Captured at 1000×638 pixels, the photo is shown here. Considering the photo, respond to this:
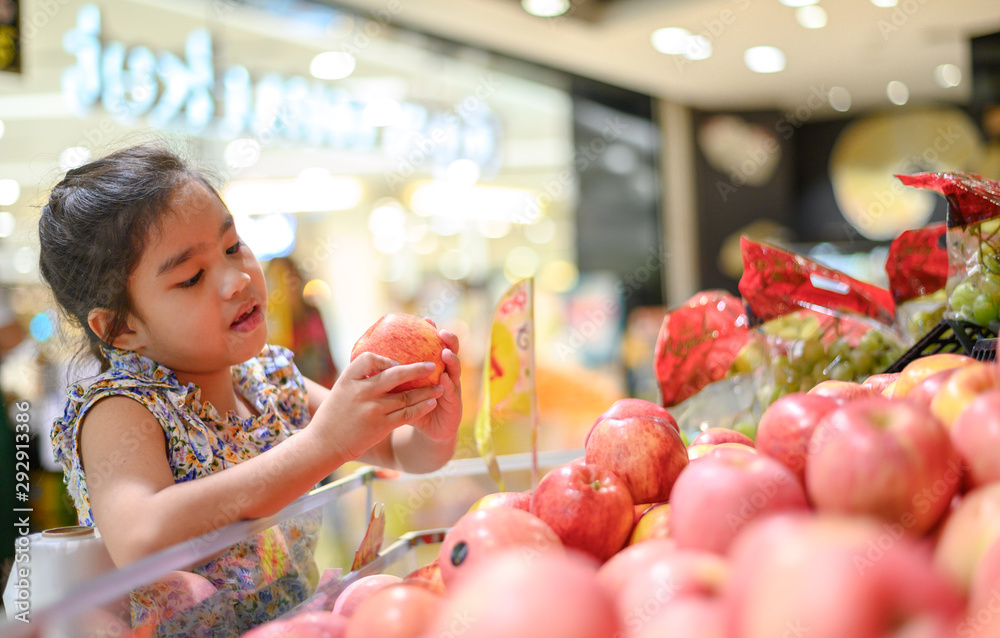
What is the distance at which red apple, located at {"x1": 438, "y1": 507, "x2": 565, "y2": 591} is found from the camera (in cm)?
72

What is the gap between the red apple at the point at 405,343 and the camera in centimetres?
105

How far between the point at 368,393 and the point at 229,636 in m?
0.32

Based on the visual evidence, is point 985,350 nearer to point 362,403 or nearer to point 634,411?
point 634,411

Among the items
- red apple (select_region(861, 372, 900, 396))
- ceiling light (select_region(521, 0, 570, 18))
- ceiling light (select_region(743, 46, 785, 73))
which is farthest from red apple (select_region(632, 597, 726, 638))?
ceiling light (select_region(743, 46, 785, 73))

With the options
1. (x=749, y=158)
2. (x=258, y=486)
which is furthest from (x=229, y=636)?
(x=749, y=158)

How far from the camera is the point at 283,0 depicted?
4.42 metres

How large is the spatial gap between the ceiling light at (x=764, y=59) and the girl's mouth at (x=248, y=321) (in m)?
5.19

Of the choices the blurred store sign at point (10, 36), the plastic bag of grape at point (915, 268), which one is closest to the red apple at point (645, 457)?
the plastic bag of grape at point (915, 268)

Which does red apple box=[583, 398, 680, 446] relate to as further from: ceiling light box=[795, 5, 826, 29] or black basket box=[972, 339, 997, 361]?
ceiling light box=[795, 5, 826, 29]

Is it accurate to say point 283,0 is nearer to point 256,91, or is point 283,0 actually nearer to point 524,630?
point 256,91

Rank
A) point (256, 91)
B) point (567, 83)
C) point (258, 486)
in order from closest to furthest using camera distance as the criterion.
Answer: point (258, 486), point (256, 91), point (567, 83)

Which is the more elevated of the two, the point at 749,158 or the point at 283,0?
the point at 283,0

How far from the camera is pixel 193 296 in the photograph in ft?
3.64

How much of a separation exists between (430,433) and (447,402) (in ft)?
0.23
